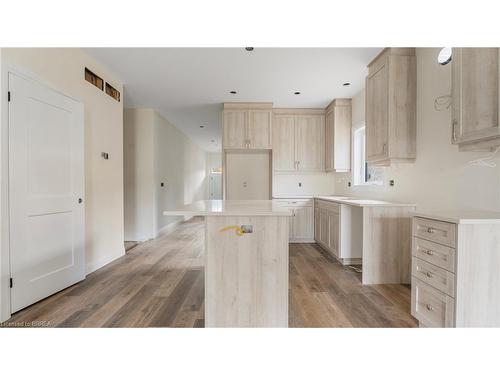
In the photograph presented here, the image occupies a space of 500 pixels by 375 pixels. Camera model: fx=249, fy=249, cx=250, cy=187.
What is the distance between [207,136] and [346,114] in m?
4.52

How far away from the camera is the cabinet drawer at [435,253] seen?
161 cm

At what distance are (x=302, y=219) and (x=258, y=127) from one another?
6.31 ft

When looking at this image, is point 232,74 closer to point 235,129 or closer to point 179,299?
point 235,129

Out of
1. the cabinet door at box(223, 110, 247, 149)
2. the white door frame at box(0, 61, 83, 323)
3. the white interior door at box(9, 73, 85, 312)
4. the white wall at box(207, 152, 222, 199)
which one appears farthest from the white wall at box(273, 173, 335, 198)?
the white wall at box(207, 152, 222, 199)

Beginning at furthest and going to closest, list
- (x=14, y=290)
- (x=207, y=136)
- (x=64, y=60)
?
(x=207, y=136) < (x=64, y=60) < (x=14, y=290)

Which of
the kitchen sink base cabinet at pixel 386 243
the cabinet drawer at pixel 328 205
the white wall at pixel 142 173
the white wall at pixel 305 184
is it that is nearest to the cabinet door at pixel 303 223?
the cabinet drawer at pixel 328 205

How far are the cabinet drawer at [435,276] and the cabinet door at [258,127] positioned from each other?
3276mm

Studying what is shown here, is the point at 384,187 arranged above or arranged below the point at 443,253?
above

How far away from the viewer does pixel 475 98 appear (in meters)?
1.67

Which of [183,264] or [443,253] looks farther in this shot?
[183,264]

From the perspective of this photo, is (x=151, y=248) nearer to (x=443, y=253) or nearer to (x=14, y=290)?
(x=14, y=290)

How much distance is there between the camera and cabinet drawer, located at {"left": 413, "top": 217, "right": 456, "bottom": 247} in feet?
5.30

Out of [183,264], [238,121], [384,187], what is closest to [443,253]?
[384,187]

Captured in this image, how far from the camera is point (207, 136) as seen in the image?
308 inches
